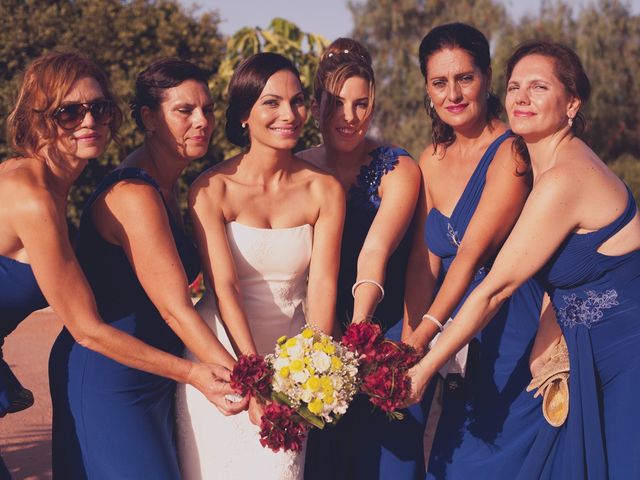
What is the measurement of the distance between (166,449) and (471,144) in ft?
7.71

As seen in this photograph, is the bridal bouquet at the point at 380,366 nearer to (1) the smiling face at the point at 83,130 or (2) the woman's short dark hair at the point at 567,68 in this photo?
(2) the woman's short dark hair at the point at 567,68

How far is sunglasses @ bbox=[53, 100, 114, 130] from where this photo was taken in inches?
148

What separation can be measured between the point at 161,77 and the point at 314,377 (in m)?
1.89

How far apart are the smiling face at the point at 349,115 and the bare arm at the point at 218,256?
0.84 metres

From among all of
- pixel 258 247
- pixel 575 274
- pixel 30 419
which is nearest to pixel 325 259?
pixel 258 247

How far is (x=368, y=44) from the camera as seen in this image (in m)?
37.6

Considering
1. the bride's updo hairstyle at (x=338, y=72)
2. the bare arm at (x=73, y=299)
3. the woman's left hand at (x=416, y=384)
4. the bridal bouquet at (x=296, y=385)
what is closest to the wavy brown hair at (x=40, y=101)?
the bare arm at (x=73, y=299)

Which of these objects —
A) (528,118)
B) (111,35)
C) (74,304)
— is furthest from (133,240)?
(111,35)

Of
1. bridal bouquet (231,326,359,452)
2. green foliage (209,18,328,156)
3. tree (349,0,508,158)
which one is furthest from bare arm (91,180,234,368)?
tree (349,0,508,158)

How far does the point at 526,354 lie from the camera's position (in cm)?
446

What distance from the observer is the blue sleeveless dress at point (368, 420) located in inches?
188

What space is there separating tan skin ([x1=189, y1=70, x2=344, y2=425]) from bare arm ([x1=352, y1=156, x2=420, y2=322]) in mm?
186

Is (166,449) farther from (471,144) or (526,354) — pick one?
(471,144)

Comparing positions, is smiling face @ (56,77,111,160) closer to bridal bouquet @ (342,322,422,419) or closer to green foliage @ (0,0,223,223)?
bridal bouquet @ (342,322,422,419)
